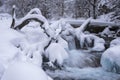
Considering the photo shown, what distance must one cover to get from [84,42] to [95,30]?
15.3 feet

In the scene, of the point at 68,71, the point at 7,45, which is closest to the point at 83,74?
the point at 68,71

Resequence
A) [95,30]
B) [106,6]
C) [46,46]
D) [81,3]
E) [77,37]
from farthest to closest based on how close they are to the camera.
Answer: [81,3], [106,6], [95,30], [77,37], [46,46]

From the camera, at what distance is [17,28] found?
11.8 metres

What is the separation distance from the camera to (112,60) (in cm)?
1012

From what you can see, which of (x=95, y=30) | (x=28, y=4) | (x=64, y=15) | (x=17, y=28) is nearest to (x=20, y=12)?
(x=28, y=4)

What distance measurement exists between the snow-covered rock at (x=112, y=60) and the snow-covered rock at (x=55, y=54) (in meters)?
1.62

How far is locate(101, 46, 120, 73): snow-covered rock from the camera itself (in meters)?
9.98

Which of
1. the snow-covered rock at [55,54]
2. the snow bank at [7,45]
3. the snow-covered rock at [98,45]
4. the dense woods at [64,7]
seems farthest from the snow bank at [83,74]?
the dense woods at [64,7]

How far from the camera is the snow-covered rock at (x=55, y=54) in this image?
34.5ft

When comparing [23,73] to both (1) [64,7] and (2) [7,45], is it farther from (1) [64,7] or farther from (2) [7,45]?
(1) [64,7]

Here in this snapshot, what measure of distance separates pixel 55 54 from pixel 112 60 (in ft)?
7.23

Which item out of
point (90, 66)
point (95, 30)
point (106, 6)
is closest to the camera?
point (90, 66)

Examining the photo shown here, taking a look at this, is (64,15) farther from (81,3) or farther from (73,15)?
(81,3)

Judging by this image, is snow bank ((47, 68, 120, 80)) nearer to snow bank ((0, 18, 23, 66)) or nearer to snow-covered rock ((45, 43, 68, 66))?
snow-covered rock ((45, 43, 68, 66))
